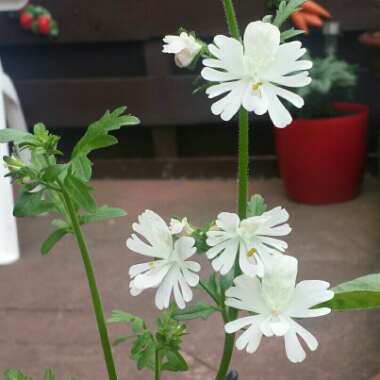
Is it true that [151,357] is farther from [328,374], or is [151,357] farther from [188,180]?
[188,180]

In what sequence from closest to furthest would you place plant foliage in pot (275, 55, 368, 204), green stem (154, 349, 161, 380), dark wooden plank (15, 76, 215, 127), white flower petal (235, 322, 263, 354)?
white flower petal (235, 322, 263, 354)
green stem (154, 349, 161, 380)
plant foliage in pot (275, 55, 368, 204)
dark wooden plank (15, 76, 215, 127)

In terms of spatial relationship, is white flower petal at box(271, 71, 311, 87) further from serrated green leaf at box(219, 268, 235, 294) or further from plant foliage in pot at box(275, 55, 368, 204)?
plant foliage in pot at box(275, 55, 368, 204)

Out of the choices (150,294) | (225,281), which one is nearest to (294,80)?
(225,281)

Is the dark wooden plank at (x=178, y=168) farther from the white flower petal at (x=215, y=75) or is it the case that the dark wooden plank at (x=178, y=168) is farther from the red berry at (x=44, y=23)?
the white flower petal at (x=215, y=75)

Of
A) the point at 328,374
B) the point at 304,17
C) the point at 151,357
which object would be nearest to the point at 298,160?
the point at 304,17

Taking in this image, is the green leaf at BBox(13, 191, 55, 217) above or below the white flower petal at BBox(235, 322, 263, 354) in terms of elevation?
above

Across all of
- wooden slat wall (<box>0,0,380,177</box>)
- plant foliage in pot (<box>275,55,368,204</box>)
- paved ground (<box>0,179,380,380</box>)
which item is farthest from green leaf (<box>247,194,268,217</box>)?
wooden slat wall (<box>0,0,380,177</box>)
